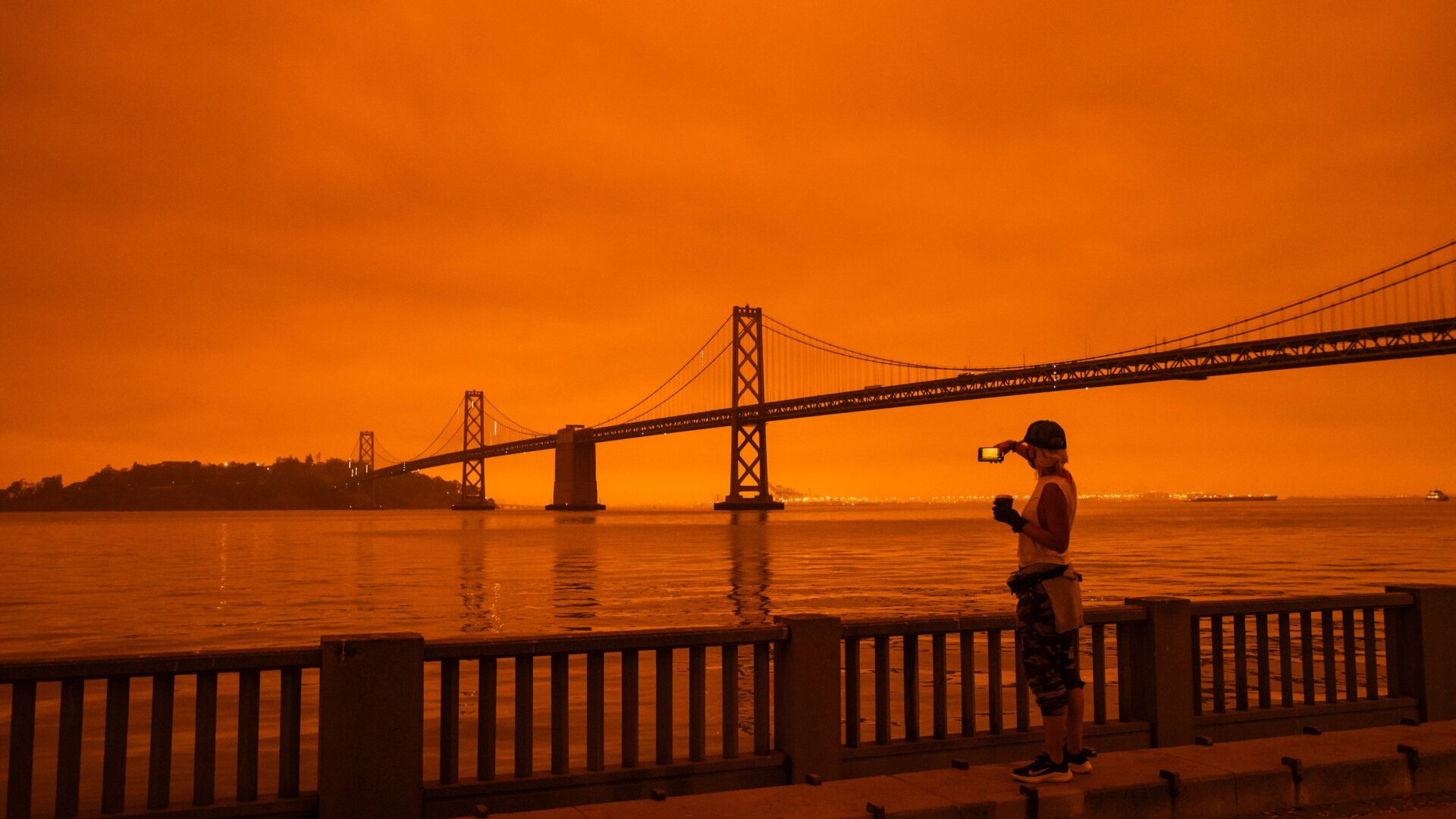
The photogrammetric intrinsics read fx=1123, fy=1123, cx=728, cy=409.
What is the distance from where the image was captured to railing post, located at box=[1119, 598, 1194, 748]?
5.58 metres

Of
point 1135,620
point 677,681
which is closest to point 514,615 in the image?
point 677,681

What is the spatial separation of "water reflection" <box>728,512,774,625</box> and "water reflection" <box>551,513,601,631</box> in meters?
2.25

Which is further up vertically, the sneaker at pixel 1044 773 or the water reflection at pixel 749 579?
the sneaker at pixel 1044 773

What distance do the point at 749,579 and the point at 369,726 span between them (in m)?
20.0

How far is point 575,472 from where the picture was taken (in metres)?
111

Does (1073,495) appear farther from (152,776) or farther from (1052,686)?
(152,776)

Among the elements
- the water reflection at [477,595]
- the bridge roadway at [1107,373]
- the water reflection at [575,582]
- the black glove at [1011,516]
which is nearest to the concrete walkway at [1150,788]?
the black glove at [1011,516]

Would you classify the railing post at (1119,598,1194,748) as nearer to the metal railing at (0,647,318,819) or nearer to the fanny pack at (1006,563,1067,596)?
the fanny pack at (1006,563,1067,596)

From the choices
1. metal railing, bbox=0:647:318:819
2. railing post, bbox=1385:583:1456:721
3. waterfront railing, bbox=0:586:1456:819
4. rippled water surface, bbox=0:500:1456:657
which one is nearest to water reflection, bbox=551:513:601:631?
rippled water surface, bbox=0:500:1456:657

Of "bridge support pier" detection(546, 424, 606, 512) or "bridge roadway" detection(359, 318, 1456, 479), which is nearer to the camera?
"bridge roadway" detection(359, 318, 1456, 479)

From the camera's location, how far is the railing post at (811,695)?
16.0 ft

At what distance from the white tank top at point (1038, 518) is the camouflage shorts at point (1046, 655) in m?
0.12

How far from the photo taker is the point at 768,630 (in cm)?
484

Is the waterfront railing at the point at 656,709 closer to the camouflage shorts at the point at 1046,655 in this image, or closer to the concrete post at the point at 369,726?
the concrete post at the point at 369,726
